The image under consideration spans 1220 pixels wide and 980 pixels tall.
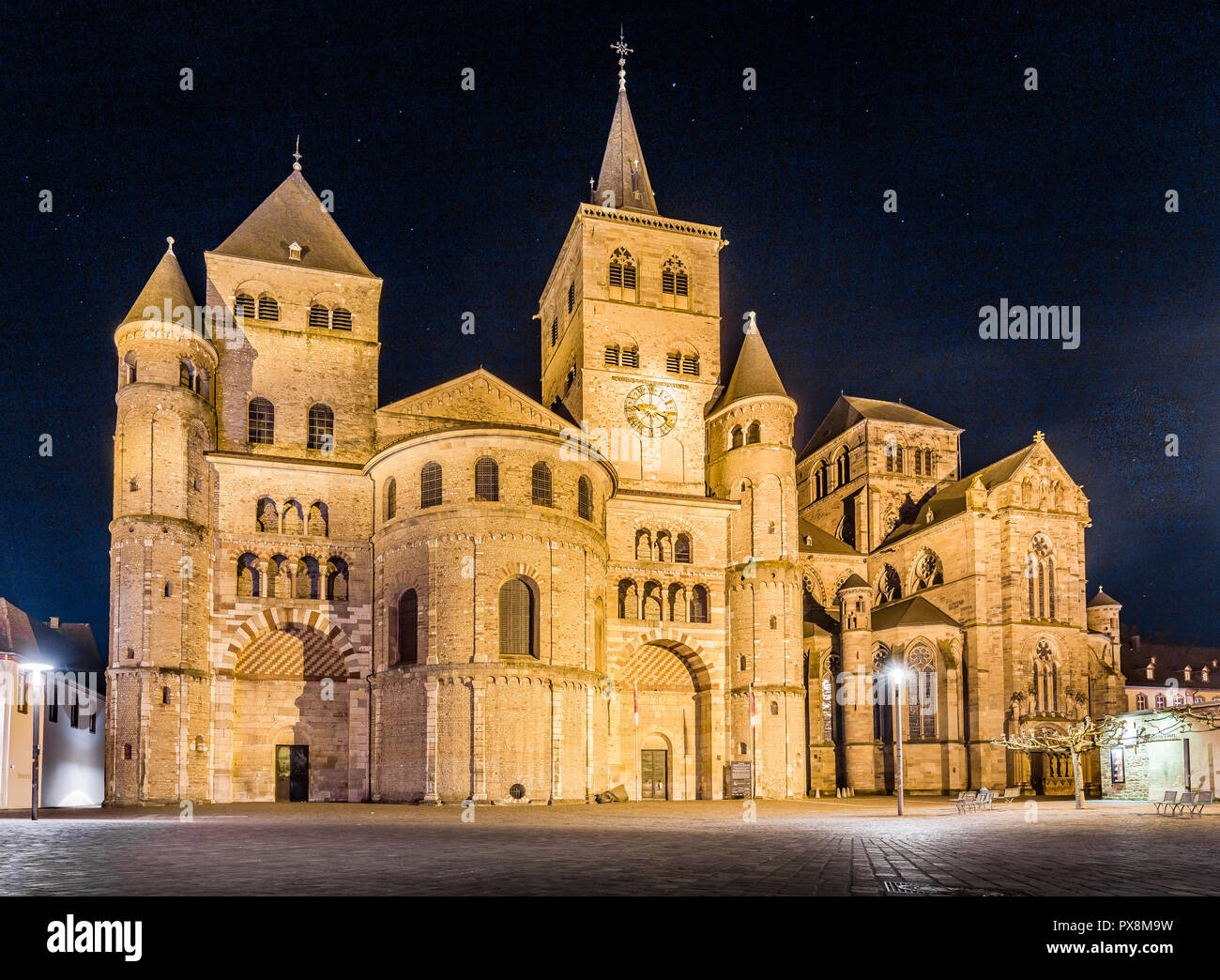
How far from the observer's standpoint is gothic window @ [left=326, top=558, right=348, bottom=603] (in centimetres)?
4875

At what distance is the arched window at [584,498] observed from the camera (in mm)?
47469

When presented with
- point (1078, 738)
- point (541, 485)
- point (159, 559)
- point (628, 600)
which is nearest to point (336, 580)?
point (159, 559)

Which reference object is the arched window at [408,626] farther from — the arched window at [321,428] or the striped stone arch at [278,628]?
the arched window at [321,428]

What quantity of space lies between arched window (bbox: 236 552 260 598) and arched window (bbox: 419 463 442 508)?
26.9ft

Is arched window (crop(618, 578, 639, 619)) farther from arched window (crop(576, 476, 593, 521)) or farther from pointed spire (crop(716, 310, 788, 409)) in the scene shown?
pointed spire (crop(716, 310, 788, 409))

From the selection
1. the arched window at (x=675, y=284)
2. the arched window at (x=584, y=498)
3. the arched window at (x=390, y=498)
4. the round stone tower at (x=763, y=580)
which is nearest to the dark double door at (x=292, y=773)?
the arched window at (x=390, y=498)

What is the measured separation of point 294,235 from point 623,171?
829 inches

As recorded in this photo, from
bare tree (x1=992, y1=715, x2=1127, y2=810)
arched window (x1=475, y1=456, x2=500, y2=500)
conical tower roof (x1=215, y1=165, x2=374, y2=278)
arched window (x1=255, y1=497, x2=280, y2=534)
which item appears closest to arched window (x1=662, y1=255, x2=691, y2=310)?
conical tower roof (x1=215, y1=165, x2=374, y2=278)

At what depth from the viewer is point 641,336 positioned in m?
61.3

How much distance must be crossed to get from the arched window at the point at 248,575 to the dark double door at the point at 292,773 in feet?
21.6
